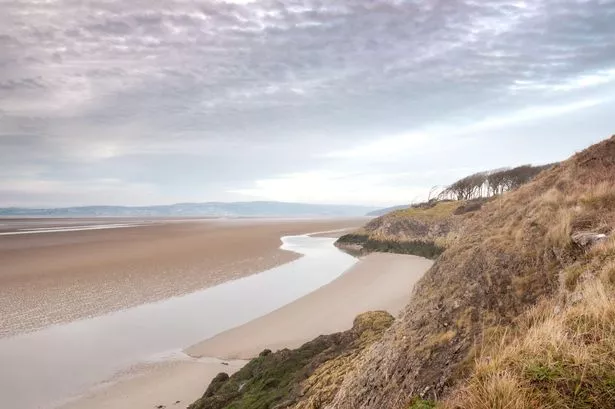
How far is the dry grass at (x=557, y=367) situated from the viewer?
12.7 feet

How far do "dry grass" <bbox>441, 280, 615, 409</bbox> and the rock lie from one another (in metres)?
1.91

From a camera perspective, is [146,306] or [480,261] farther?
[146,306]

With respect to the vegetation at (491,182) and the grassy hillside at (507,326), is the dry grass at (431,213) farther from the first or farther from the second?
the grassy hillside at (507,326)

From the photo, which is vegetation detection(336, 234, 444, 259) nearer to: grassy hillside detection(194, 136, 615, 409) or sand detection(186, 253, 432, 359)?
sand detection(186, 253, 432, 359)

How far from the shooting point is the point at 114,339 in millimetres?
17875

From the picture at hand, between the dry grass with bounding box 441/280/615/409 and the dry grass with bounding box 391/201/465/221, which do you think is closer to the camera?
the dry grass with bounding box 441/280/615/409

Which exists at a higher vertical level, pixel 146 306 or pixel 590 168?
pixel 590 168

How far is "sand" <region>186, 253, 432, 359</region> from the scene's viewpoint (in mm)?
16609

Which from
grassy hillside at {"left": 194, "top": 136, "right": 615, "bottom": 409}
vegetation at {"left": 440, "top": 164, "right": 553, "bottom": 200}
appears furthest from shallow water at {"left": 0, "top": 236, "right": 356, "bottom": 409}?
vegetation at {"left": 440, "top": 164, "right": 553, "bottom": 200}

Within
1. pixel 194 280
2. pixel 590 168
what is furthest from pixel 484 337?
pixel 194 280

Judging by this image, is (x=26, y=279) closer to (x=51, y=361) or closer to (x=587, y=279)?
(x=51, y=361)

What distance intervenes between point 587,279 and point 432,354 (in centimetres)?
244

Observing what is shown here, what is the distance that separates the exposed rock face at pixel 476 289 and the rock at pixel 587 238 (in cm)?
3

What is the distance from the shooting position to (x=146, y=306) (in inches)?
909
